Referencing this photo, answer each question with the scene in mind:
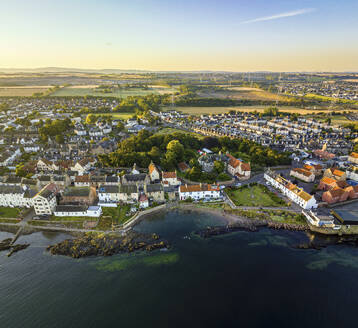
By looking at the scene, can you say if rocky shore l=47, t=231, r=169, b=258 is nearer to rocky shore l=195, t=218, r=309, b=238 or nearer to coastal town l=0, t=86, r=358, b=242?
coastal town l=0, t=86, r=358, b=242

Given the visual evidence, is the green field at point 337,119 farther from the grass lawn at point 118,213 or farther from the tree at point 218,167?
the grass lawn at point 118,213

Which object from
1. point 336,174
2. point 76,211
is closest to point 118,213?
point 76,211

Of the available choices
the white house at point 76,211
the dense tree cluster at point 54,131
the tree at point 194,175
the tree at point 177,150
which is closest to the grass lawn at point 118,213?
the white house at point 76,211

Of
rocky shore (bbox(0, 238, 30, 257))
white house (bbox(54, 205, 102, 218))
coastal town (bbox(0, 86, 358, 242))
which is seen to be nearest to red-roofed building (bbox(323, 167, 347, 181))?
coastal town (bbox(0, 86, 358, 242))

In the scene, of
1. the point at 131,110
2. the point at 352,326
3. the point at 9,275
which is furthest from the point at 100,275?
the point at 131,110

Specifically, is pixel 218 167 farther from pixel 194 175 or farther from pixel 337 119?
pixel 337 119

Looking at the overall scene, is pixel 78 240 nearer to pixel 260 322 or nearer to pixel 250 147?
pixel 260 322

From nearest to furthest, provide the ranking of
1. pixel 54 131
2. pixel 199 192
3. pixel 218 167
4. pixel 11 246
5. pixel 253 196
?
pixel 11 246 → pixel 199 192 → pixel 253 196 → pixel 218 167 → pixel 54 131
